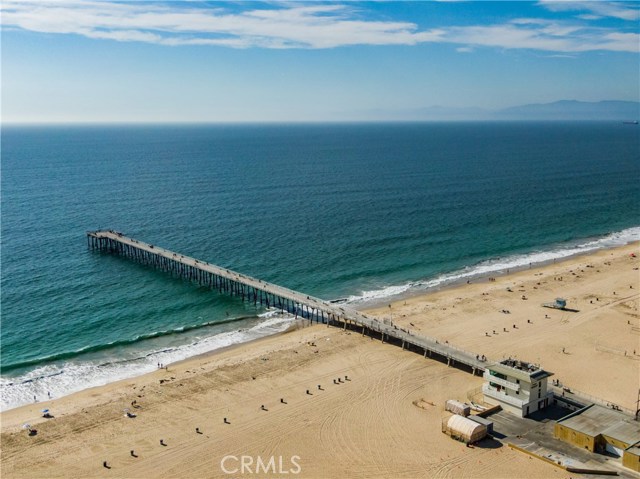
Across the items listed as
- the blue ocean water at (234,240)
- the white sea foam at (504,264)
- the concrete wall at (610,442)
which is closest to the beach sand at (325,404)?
the concrete wall at (610,442)

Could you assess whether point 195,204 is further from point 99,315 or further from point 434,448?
point 434,448

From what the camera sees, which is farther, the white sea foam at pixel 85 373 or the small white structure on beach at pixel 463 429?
the white sea foam at pixel 85 373

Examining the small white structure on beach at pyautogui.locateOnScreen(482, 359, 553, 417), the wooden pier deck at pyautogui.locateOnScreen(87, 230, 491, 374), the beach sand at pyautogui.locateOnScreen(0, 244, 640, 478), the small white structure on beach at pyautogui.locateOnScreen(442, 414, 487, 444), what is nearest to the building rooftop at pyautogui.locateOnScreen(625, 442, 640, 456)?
the beach sand at pyautogui.locateOnScreen(0, 244, 640, 478)

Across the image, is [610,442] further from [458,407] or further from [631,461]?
[458,407]

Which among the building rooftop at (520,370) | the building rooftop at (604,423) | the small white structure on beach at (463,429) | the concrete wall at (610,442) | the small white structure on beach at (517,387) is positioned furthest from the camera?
the small white structure on beach at (517,387)

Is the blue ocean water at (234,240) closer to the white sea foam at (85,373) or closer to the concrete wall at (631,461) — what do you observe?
the white sea foam at (85,373)

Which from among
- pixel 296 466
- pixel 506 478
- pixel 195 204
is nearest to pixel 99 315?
pixel 296 466
